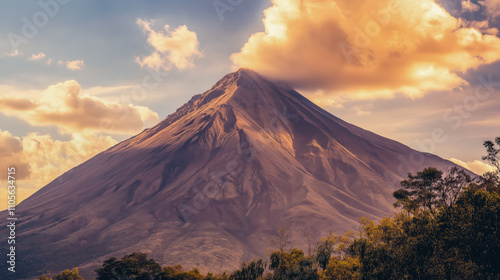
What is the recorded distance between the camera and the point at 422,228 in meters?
44.7

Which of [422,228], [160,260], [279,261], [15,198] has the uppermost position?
[15,198]

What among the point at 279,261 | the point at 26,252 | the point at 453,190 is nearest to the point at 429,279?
the point at 279,261

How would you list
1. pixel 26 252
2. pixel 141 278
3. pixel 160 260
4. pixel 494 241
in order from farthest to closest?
pixel 26 252
pixel 160 260
pixel 141 278
pixel 494 241

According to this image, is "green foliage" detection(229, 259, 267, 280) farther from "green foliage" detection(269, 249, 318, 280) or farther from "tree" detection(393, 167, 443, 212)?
"tree" detection(393, 167, 443, 212)

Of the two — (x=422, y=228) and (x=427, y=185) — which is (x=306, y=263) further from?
(x=427, y=185)

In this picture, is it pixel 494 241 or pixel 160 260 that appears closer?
pixel 494 241

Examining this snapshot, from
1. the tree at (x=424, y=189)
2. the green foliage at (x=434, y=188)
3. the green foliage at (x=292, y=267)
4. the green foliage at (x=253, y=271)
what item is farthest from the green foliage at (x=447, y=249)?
the tree at (x=424, y=189)

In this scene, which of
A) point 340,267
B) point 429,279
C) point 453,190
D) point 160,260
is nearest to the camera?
point 429,279

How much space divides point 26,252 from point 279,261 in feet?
589

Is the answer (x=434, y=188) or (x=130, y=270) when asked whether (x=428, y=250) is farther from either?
(x=130, y=270)

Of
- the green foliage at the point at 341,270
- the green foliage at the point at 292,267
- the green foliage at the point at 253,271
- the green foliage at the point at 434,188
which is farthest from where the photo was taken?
the green foliage at the point at 434,188

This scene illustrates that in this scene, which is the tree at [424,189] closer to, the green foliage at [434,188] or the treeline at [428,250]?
the green foliage at [434,188]

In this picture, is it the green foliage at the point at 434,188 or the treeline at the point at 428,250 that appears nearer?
the treeline at the point at 428,250

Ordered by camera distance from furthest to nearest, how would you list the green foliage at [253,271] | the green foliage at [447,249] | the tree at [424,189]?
1. the tree at [424,189]
2. the green foliage at [253,271]
3. the green foliage at [447,249]
